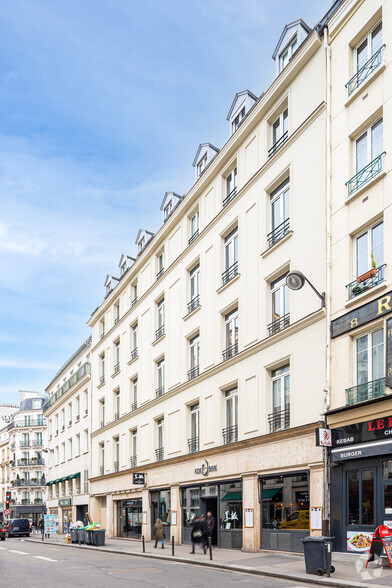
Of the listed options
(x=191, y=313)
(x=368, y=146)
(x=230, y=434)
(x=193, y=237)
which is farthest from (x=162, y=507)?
(x=368, y=146)

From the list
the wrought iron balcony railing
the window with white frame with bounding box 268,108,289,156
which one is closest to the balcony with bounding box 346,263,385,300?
the window with white frame with bounding box 268,108,289,156

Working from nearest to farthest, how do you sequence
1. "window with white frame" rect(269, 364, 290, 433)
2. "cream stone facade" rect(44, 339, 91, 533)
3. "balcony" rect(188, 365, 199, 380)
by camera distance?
"window with white frame" rect(269, 364, 290, 433)
"balcony" rect(188, 365, 199, 380)
"cream stone facade" rect(44, 339, 91, 533)

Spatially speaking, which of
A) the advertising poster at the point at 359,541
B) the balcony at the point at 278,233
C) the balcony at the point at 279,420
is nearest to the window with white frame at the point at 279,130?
the balcony at the point at 278,233

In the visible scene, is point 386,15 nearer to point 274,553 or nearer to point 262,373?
point 262,373

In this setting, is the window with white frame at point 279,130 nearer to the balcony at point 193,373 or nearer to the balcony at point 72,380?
the balcony at point 193,373

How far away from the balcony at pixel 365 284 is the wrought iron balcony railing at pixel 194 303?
11845 mm

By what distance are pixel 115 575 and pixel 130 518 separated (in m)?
20.7

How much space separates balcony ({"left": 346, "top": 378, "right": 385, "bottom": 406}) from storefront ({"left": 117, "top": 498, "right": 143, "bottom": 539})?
20143 millimetres

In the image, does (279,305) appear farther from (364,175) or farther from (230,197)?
(230,197)

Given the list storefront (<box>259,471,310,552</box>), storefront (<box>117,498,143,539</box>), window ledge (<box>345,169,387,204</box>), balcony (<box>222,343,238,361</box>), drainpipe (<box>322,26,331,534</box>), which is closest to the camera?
window ledge (<box>345,169,387,204</box>)

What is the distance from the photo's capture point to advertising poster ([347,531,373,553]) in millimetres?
17125

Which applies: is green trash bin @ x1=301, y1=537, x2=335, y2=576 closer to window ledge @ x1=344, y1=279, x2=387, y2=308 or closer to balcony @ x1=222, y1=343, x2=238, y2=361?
window ledge @ x1=344, y1=279, x2=387, y2=308

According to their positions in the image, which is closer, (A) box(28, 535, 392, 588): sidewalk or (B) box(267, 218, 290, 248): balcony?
(A) box(28, 535, 392, 588): sidewalk

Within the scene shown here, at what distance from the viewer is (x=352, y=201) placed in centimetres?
1922
